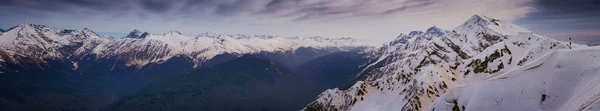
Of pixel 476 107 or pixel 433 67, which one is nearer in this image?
pixel 476 107

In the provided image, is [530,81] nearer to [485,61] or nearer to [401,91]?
[485,61]

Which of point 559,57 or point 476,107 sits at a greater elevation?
point 559,57

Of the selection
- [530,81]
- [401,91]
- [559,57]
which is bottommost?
[401,91]

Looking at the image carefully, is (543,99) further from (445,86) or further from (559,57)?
(445,86)

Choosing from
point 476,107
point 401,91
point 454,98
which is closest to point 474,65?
point 401,91

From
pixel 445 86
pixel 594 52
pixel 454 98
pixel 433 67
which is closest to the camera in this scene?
pixel 594 52

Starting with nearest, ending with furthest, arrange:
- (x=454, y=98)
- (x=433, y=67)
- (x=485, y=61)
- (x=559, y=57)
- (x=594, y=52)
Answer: (x=594, y=52) < (x=559, y=57) < (x=454, y=98) < (x=485, y=61) < (x=433, y=67)

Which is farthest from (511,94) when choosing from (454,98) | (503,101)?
(454,98)
